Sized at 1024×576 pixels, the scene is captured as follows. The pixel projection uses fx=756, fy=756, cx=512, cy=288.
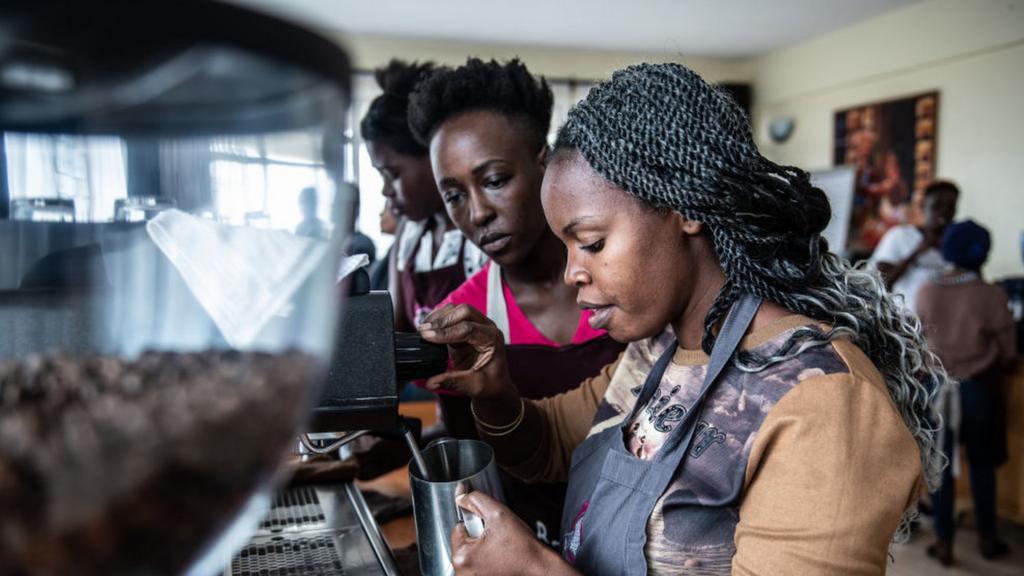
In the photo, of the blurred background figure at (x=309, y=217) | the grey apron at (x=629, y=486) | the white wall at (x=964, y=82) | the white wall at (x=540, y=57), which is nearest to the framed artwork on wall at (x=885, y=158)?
the white wall at (x=964, y=82)

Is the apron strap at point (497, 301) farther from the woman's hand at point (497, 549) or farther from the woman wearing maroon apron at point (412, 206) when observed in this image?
the woman's hand at point (497, 549)

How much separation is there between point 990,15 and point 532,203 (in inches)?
205

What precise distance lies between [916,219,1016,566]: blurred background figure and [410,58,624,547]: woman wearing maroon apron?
2578mm

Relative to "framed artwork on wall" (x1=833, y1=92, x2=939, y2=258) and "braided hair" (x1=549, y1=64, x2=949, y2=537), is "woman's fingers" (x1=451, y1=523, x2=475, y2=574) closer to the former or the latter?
"braided hair" (x1=549, y1=64, x2=949, y2=537)

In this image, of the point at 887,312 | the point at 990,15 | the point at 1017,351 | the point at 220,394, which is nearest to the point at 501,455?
the point at 887,312

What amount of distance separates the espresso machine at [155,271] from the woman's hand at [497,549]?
19.2 inches

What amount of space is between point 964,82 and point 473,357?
5581 mm

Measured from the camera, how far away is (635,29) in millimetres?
6242

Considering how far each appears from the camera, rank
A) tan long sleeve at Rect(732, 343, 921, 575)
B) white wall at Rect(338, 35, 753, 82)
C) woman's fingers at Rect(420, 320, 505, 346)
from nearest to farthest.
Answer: tan long sleeve at Rect(732, 343, 921, 575)
woman's fingers at Rect(420, 320, 505, 346)
white wall at Rect(338, 35, 753, 82)

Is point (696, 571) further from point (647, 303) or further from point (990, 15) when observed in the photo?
point (990, 15)

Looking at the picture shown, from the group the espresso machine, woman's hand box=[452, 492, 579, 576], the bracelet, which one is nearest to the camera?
the espresso machine

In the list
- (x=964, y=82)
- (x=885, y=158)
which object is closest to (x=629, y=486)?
Result: (x=964, y=82)

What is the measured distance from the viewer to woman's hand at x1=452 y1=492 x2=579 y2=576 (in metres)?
0.86

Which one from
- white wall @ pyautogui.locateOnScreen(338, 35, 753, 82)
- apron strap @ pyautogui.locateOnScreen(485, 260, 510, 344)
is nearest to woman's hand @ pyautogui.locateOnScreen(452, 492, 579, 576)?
apron strap @ pyautogui.locateOnScreen(485, 260, 510, 344)
